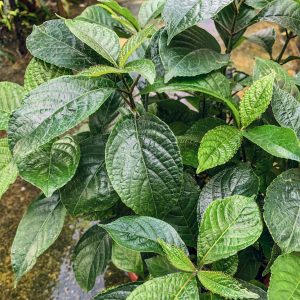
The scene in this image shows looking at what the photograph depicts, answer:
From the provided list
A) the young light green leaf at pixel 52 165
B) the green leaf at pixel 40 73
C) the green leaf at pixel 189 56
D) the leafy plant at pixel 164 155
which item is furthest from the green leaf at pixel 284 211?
the green leaf at pixel 40 73

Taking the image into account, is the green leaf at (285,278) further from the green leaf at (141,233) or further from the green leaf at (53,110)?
the green leaf at (53,110)

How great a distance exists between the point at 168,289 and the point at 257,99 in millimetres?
355

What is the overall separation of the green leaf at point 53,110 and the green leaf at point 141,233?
6.9 inches

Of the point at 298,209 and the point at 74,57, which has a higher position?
the point at 74,57

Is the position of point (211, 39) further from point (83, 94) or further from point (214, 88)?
point (83, 94)

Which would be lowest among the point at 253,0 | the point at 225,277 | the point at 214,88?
the point at 225,277

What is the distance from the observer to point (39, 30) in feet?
2.83

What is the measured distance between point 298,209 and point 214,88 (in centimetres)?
26

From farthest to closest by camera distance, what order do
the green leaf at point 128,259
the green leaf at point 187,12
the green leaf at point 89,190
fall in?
Answer: the green leaf at point 128,259 → the green leaf at point 89,190 → the green leaf at point 187,12

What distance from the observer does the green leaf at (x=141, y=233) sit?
27.6 inches

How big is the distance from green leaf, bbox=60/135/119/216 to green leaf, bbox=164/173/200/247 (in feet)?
0.39

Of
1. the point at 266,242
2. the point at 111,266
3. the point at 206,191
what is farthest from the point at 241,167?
the point at 111,266

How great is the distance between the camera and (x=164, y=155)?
2.48 ft

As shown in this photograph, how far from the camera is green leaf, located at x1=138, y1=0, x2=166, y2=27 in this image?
3.31 feet
